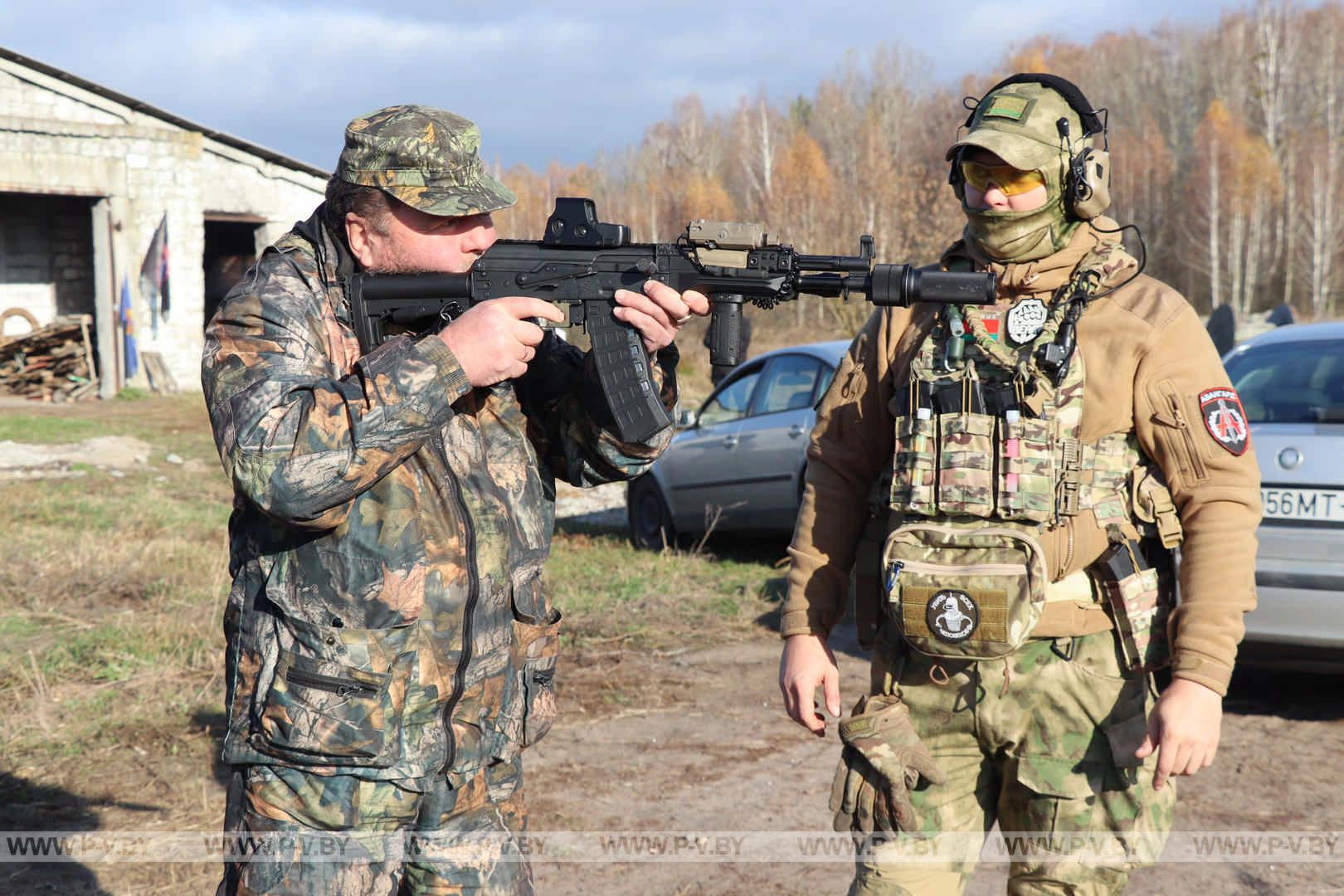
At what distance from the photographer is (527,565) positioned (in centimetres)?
257

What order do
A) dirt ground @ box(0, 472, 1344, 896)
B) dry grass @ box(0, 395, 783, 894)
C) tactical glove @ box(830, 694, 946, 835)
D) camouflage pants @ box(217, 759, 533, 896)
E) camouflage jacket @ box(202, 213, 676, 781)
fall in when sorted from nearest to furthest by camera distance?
camouflage jacket @ box(202, 213, 676, 781) < camouflage pants @ box(217, 759, 533, 896) < tactical glove @ box(830, 694, 946, 835) < dirt ground @ box(0, 472, 1344, 896) < dry grass @ box(0, 395, 783, 894)

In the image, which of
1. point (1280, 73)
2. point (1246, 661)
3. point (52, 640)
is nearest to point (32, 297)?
point (52, 640)

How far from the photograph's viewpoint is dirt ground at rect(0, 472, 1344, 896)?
3.84 m

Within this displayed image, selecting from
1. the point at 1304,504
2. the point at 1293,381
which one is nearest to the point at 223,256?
the point at 1293,381

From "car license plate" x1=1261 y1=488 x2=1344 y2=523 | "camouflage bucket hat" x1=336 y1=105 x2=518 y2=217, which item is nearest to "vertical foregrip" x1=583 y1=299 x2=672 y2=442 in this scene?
"camouflage bucket hat" x1=336 y1=105 x2=518 y2=217

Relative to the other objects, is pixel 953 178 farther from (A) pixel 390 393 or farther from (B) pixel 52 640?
(B) pixel 52 640

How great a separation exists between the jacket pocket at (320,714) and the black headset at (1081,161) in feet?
5.41

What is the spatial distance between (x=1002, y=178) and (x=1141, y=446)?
68cm

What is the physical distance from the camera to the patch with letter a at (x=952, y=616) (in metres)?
2.45

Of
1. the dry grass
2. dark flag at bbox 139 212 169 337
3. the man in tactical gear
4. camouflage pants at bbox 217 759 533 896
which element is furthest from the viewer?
dark flag at bbox 139 212 169 337

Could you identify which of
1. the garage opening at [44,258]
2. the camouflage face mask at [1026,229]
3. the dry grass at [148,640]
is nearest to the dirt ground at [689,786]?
the dry grass at [148,640]

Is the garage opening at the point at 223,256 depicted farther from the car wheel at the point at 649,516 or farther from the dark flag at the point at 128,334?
the car wheel at the point at 649,516

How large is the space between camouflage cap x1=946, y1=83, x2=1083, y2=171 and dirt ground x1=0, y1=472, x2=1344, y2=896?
2.42m

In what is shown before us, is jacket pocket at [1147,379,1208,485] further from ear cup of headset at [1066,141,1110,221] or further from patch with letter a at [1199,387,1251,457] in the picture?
ear cup of headset at [1066,141,1110,221]
